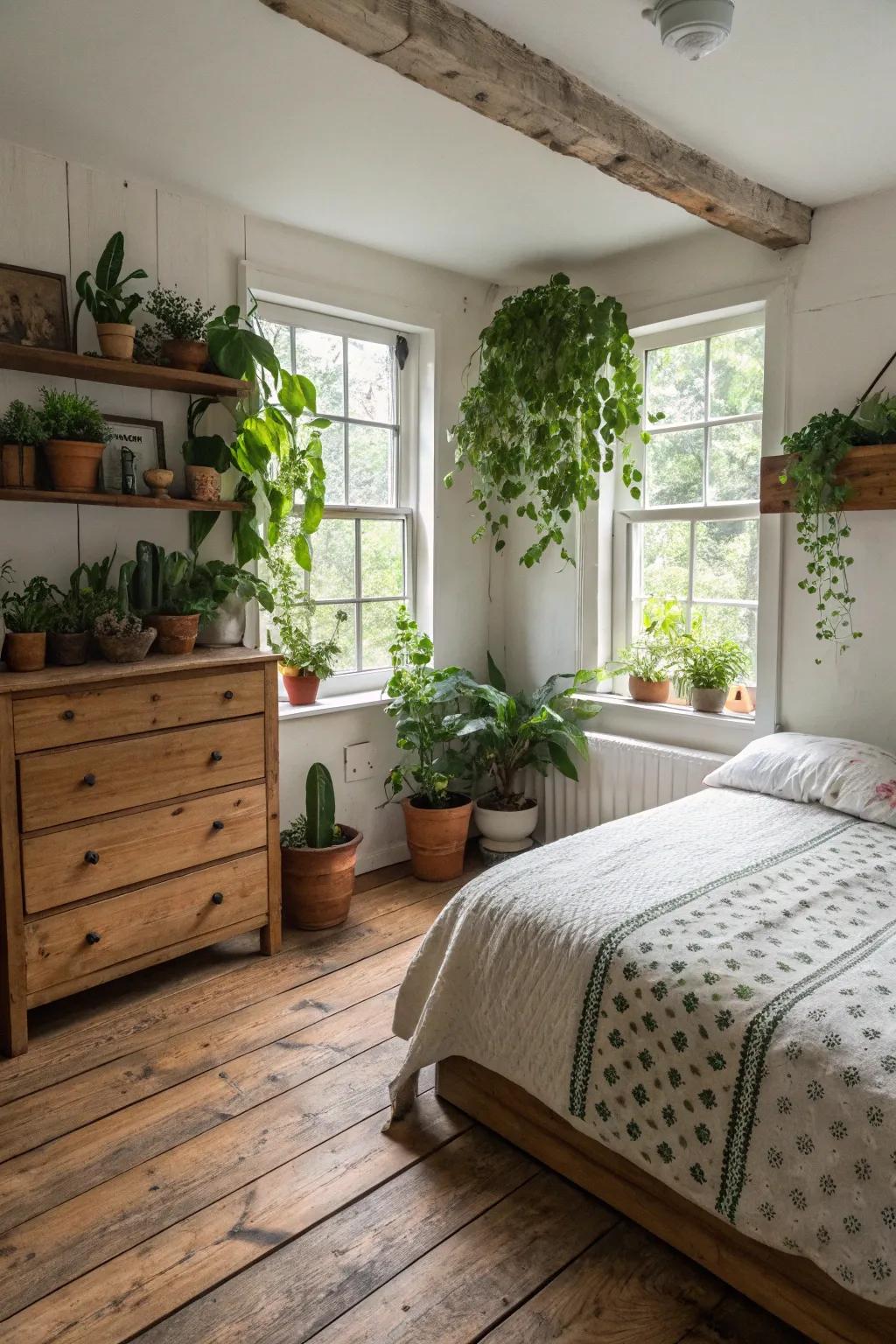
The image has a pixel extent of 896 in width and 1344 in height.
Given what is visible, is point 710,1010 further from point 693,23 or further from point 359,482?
point 359,482

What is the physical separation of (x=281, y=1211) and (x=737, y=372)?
9.96 feet

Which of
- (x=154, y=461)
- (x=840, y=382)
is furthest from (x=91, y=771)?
(x=840, y=382)

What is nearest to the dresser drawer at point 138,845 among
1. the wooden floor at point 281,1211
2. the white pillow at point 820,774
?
the wooden floor at point 281,1211

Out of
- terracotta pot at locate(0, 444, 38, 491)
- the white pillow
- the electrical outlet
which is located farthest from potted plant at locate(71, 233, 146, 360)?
the white pillow

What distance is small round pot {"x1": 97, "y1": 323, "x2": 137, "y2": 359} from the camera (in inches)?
105

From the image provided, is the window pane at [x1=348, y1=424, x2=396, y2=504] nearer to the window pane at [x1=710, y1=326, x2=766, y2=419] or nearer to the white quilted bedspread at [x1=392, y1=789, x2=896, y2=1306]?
the window pane at [x1=710, y1=326, x2=766, y2=419]

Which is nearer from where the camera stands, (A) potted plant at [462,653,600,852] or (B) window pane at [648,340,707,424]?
(B) window pane at [648,340,707,424]

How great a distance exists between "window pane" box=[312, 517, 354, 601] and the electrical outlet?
61 centimetres

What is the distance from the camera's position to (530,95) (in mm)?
2053

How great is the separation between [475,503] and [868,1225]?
122 inches

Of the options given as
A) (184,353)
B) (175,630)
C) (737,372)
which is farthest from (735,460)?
(175,630)

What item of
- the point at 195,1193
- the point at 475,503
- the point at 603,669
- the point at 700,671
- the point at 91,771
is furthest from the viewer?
the point at 475,503

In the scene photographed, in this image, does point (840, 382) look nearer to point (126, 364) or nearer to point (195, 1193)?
point (126, 364)

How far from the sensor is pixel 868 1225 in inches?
55.5
